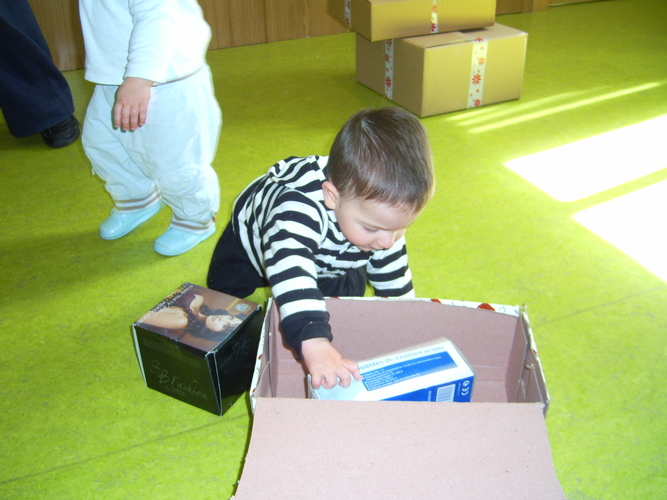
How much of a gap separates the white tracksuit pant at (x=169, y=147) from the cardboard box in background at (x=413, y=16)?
835mm

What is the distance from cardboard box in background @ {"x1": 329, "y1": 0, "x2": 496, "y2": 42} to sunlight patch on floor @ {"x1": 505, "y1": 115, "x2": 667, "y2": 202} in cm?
56

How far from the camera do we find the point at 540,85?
2205mm

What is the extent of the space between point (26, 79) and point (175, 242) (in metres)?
0.82

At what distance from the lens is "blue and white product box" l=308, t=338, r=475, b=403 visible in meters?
0.68

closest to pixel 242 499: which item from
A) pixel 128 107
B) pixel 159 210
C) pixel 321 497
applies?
pixel 321 497

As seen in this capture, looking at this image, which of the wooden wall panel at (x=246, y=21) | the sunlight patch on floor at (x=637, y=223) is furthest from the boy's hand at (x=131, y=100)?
the wooden wall panel at (x=246, y=21)

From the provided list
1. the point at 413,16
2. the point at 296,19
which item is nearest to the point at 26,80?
the point at 413,16

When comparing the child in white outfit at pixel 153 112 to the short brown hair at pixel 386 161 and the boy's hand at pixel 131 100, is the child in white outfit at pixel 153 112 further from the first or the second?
the short brown hair at pixel 386 161

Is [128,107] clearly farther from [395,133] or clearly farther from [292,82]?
[292,82]

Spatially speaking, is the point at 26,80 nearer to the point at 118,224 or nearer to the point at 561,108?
the point at 118,224

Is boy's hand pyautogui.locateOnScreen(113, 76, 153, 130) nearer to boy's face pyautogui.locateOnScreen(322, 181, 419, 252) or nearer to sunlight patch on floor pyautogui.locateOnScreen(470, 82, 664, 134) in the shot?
boy's face pyautogui.locateOnScreen(322, 181, 419, 252)

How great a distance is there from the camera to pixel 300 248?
78cm

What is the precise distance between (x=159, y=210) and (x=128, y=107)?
458mm

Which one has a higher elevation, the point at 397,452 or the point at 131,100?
the point at 131,100
